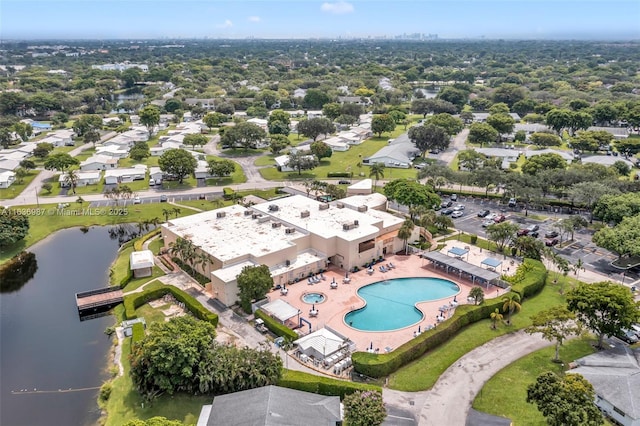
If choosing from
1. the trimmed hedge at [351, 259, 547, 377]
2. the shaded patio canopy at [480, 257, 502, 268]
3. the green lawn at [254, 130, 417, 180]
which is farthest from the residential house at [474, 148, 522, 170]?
the trimmed hedge at [351, 259, 547, 377]

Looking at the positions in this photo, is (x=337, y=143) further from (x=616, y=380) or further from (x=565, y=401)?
(x=565, y=401)

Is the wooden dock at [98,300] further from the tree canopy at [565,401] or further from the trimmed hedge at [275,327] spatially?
the tree canopy at [565,401]

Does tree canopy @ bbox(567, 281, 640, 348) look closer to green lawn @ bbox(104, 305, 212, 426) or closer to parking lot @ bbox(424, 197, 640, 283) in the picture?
parking lot @ bbox(424, 197, 640, 283)

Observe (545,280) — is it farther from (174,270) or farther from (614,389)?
(174,270)

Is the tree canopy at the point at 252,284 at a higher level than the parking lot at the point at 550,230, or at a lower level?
higher

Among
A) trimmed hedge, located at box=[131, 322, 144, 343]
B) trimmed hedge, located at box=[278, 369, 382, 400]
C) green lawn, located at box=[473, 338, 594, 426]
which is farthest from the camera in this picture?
trimmed hedge, located at box=[131, 322, 144, 343]

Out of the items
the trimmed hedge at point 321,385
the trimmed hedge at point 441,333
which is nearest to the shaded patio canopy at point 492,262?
the trimmed hedge at point 441,333
